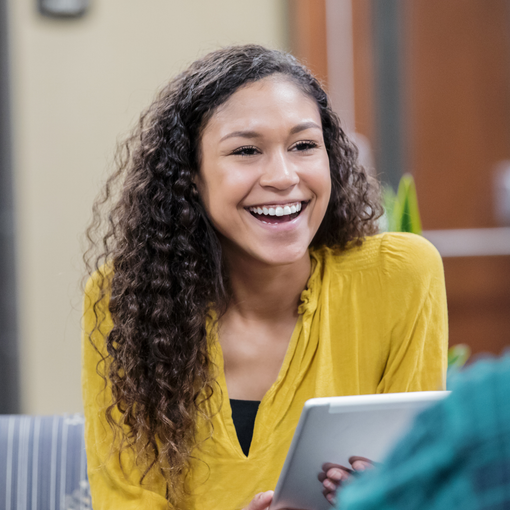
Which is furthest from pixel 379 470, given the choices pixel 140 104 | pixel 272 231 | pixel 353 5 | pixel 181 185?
pixel 353 5

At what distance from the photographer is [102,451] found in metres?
1.24

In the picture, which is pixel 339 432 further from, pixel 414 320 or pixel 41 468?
pixel 41 468

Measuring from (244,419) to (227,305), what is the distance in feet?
0.77

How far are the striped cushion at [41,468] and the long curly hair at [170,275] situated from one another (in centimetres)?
23

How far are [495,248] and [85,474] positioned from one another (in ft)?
6.45

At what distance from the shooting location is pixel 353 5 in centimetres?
250

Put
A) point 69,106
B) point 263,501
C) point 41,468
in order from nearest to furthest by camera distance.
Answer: point 263,501
point 41,468
point 69,106

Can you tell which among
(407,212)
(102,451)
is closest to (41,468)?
(102,451)

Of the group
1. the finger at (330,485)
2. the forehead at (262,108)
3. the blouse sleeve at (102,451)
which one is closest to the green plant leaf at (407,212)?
the forehead at (262,108)

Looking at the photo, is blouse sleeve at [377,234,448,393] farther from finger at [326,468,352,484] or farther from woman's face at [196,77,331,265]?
finger at [326,468,352,484]

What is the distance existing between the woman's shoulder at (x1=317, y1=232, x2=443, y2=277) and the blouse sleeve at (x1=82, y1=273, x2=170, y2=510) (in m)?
0.49

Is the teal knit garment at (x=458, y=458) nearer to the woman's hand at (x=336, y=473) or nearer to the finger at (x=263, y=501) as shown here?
the woman's hand at (x=336, y=473)

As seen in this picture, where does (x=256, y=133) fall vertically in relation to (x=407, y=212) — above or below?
above

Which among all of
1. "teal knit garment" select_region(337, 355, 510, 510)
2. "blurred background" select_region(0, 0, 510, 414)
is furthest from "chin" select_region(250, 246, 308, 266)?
"blurred background" select_region(0, 0, 510, 414)
